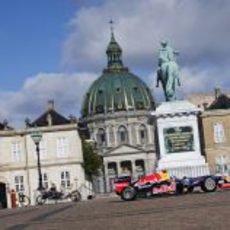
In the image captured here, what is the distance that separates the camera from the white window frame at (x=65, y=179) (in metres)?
78.5

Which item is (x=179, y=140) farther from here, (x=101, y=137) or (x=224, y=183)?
(x=101, y=137)

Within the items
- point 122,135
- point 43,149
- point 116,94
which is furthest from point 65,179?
point 116,94

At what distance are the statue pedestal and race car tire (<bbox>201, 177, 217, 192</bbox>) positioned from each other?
738cm

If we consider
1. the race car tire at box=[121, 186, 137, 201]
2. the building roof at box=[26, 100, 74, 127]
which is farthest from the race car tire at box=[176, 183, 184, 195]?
the building roof at box=[26, 100, 74, 127]

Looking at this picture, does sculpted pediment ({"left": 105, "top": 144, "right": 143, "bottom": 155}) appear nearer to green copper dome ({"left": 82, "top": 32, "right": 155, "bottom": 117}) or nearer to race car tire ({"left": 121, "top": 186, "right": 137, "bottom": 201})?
green copper dome ({"left": 82, "top": 32, "right": 155, "bottom": 117})

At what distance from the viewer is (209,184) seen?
30766 mm

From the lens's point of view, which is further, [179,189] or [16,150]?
[16,150]

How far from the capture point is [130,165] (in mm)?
139750

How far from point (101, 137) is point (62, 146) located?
232ft

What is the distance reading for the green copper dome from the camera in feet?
511

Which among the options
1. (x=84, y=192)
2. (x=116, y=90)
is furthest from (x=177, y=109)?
(x=116, y=90)

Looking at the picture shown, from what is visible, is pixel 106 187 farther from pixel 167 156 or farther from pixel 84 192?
pixel 167 156

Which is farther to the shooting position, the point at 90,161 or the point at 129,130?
the point at 129,130

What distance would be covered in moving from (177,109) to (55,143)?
4072 cm
